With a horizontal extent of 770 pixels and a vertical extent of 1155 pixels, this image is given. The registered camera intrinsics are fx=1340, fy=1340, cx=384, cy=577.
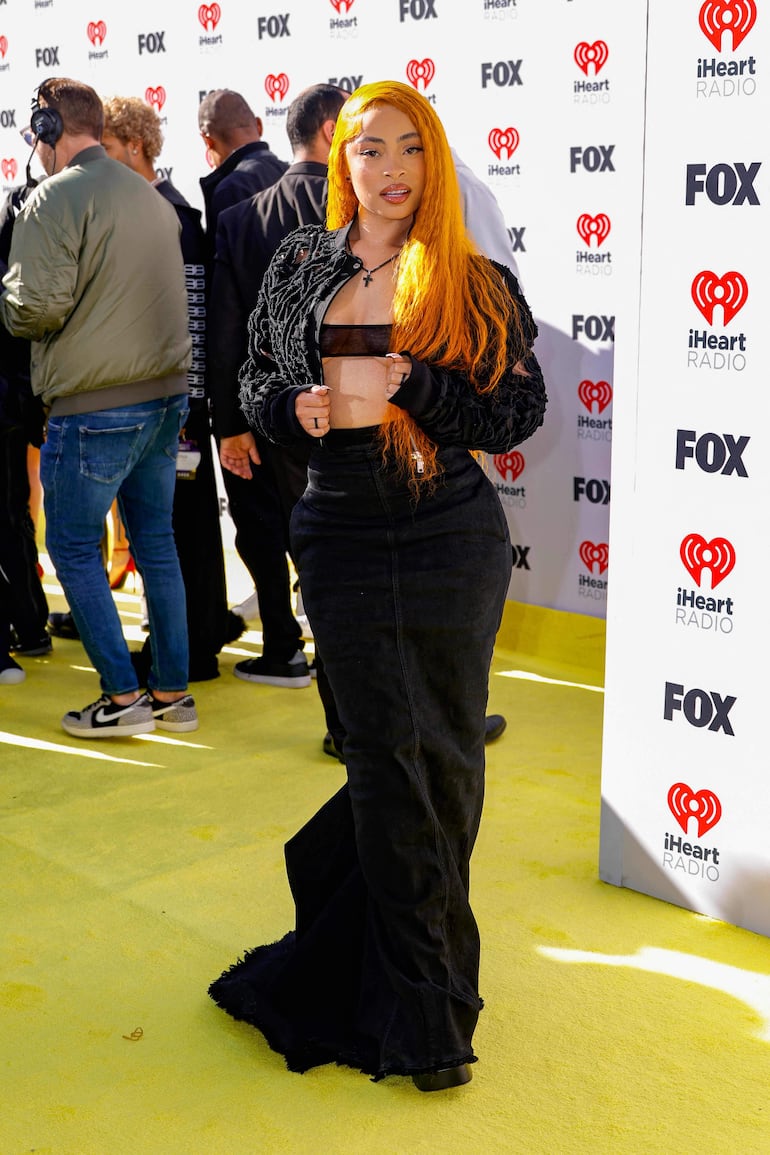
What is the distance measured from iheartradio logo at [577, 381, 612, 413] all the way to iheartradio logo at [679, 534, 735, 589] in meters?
2.12

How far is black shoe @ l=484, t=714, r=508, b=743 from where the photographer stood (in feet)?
14.3

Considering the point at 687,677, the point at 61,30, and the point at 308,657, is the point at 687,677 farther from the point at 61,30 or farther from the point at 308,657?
the point at 61,30

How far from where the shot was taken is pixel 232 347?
4.33 m

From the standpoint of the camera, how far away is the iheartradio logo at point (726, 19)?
2746 millimetres

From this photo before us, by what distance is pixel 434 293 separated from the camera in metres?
2.36

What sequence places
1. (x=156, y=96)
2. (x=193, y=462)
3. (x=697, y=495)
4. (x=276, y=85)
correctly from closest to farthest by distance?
(x=697, y=495) → (x=193, y=462) → (x=276, y=85) → (x=156, y=96)

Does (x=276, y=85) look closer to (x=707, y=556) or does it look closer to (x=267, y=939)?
(x=707, y=556)

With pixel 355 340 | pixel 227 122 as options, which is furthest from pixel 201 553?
pixel 355 340

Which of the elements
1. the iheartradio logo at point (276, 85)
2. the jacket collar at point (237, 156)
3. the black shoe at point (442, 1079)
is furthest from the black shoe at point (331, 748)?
the iheartradio logo at point (276, 85)

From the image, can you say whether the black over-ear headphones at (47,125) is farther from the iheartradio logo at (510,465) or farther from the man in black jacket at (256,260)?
the iheartradio logo at (510,465)

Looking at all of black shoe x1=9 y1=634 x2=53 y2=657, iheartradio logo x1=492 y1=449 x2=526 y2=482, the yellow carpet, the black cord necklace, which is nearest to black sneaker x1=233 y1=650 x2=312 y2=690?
the yellow carpet

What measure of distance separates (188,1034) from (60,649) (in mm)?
3008

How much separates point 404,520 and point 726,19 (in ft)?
4.27

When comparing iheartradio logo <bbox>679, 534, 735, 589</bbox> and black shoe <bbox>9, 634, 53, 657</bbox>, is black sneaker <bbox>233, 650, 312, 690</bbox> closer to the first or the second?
black shoe <bbox>9, 634, 53, 657</bbox>
